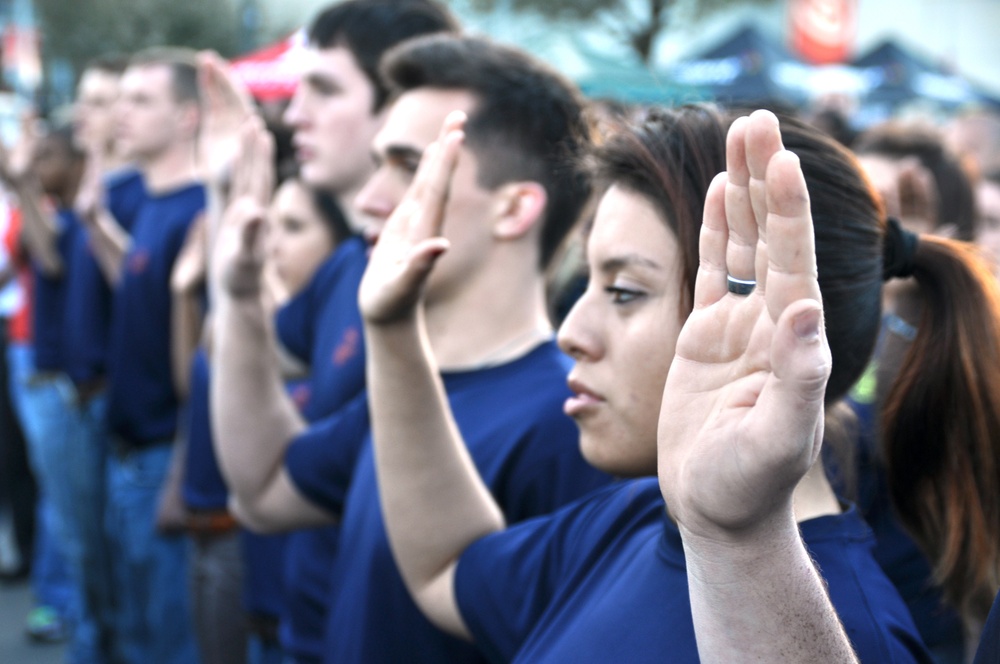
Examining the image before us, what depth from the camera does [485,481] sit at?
6.50ft

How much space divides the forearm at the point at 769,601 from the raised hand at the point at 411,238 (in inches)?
35.4

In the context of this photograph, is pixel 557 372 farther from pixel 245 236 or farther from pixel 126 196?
pixel 126 196

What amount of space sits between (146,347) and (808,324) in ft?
13.1

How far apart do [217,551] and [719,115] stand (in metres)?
2.86

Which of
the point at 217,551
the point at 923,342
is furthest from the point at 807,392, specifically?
the point at 217,551

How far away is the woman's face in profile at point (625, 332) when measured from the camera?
1499 mm

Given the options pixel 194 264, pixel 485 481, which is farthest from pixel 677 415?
pixel 194 264

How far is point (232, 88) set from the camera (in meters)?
3.39

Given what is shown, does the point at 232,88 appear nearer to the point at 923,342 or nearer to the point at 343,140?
the point at 343,140

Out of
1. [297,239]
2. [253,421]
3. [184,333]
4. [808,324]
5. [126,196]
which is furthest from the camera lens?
[126,196]

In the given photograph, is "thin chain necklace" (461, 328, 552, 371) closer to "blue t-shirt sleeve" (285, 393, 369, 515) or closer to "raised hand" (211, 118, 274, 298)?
"blue t-shirt sleeve" (285, 393, 369, 515)

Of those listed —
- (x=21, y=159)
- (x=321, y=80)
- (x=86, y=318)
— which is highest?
(x=321, y=80)

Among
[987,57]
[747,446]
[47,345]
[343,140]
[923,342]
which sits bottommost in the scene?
[987,57]

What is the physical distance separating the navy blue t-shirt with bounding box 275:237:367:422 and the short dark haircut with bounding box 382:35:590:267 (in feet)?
2.25
